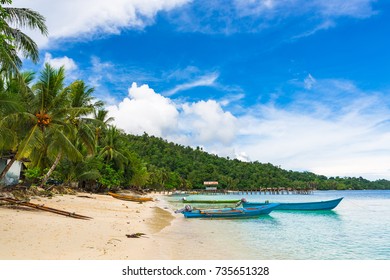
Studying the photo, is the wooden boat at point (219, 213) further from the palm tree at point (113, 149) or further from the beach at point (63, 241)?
the palm tree at point (113, 149)

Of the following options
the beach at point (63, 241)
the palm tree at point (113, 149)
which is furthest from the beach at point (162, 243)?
the palm tree at point (113, 149)

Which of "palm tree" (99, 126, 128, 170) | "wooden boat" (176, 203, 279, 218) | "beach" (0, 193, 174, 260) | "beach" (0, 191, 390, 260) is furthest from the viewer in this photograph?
"palm tree" (99, 126, 128, 170)

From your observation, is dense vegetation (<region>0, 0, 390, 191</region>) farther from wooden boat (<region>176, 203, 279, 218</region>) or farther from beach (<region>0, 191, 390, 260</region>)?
wooden boat (<region>176, 203, 279, 218</region>)

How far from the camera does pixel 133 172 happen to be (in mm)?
41938

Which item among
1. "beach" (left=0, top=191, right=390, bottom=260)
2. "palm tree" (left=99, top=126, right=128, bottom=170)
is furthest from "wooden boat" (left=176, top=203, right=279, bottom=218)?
Result: "palm tree" (left=99, top=126, right=128, bottom=170)

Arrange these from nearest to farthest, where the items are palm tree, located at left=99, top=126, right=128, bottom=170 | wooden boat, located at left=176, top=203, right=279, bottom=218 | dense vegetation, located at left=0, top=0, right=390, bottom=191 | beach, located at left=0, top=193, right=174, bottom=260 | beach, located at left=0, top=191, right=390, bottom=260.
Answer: beach, located at left=0, top=193, right=174, bottom=260 → beach, located at left=0, top=191, right=390, bottom=260 → dense vegetation, located at left=0, top=0, right=390, bottom=191 → wooden boat, located at left=176, top=203, right=279, bottom=218 → palm tree, located at left=99, top=126, right=128, bottom=170

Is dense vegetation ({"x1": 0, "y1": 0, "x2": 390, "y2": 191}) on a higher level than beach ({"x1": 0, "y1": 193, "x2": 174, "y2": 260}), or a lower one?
higher

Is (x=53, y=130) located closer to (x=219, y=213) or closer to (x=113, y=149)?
(x=219, y=213)

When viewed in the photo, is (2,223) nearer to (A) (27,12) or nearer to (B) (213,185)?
(A) (27,12)

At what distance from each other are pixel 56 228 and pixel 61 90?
953 centimetres

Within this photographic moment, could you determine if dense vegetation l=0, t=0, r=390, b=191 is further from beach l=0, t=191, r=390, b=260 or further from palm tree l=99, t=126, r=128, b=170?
beach l=0, t=191, r=390, b=260

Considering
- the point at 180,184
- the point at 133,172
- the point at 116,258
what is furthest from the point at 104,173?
the point at 180,184

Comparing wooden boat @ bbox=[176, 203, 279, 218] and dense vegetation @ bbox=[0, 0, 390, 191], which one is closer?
dense vegetation @ bbox=[0, 0, 390, 191]

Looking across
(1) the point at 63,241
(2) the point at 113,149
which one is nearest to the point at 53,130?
(1) the point at 63,241
